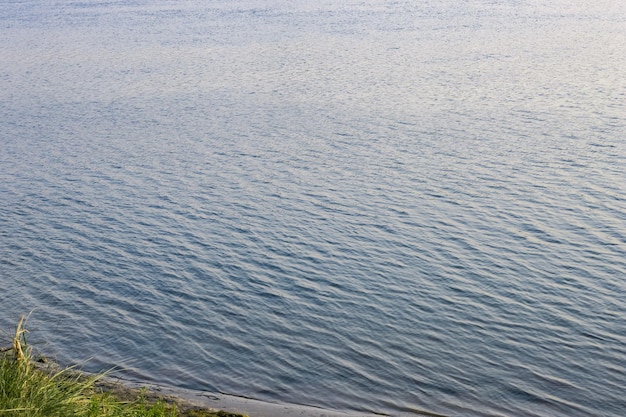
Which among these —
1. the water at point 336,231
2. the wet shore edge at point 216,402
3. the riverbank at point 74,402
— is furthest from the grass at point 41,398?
the water at point 336,231

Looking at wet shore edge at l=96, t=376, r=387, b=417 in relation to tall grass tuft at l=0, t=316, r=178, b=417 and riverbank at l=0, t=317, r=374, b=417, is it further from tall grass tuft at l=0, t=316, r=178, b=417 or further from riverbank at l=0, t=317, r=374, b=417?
tall grass tuft at l=0, t=316, r=178, b=417

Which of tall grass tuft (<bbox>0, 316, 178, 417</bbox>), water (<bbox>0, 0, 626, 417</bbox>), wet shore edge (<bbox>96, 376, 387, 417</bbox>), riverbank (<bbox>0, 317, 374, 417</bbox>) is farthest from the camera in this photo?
water (<bbox>0, 0, 626, 417</bbox>)

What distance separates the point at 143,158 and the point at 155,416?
25.7 meters

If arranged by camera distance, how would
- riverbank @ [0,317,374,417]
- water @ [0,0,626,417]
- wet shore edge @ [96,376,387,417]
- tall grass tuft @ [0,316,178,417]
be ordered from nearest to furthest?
tall grass tuft @ [0,316,178,417], riverbank @ [0,317,374,417], wet shore edge @ [96,376,387,417], water @ [0,0,626,417]

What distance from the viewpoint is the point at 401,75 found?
54562mm

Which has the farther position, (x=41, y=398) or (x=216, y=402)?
(x=216, y=402)

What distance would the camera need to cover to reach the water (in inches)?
733

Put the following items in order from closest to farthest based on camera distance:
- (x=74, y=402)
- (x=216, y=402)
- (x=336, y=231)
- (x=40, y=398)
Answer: (x=40, y=398)
(x=74, y=402)
(x=216, y=402)
(x=336, y=231)

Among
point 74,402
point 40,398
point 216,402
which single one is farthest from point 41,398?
point 216,402

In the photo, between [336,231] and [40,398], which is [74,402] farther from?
[336,231]

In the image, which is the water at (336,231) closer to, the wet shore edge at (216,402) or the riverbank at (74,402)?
the wet shore edge at (216,402)

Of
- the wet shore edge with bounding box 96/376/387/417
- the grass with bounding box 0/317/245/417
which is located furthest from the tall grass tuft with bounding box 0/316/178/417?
the wet shore edge with bounding box 96/376/387/417

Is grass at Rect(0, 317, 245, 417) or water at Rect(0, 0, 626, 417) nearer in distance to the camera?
grass at Rect(0, 317, 245, 417)

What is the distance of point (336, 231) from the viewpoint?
26734mm
